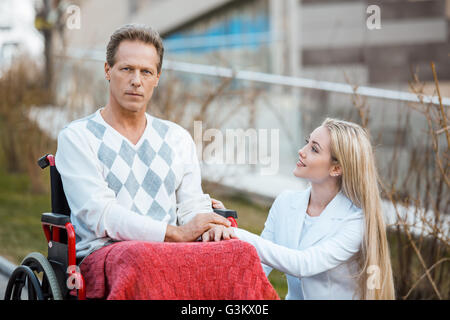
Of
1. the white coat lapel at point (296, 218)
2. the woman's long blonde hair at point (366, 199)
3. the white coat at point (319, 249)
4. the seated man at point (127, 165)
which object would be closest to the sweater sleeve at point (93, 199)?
the seated man at point (127, 165)

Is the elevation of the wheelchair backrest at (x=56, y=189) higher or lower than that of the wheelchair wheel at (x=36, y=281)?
higher

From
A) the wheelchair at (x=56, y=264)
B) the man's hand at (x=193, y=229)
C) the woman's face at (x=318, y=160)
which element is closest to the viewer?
the wheelchair at (x=56, y=264)

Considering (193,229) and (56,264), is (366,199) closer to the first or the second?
(193,229)

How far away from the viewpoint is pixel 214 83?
26.3 ft

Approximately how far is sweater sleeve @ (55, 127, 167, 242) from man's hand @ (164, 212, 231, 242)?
0.17 ft

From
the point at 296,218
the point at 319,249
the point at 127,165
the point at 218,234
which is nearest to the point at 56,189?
the point at 127,165

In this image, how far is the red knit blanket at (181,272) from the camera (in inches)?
102

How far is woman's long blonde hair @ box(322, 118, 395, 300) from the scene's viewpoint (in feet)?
9.60

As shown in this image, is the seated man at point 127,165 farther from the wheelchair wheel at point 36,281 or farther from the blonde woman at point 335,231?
the blonde woman at point 335,231

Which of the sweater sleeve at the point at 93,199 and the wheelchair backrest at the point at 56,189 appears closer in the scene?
the sweater sleeve at the point at 93,199

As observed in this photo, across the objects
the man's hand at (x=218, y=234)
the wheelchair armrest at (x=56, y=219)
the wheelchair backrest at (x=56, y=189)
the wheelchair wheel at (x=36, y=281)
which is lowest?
the wheelchair wheel at (x=36, y=281)

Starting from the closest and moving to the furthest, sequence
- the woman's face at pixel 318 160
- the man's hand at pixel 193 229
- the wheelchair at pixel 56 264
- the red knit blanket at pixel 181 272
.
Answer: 1. the red knit blanket at pixel 181 272
2. the wheelchair at pixel 56 264
3. the man's hand at pixel 193 229
4. the woman's face at pixel 318 160

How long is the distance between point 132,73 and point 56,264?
3.20 ft
